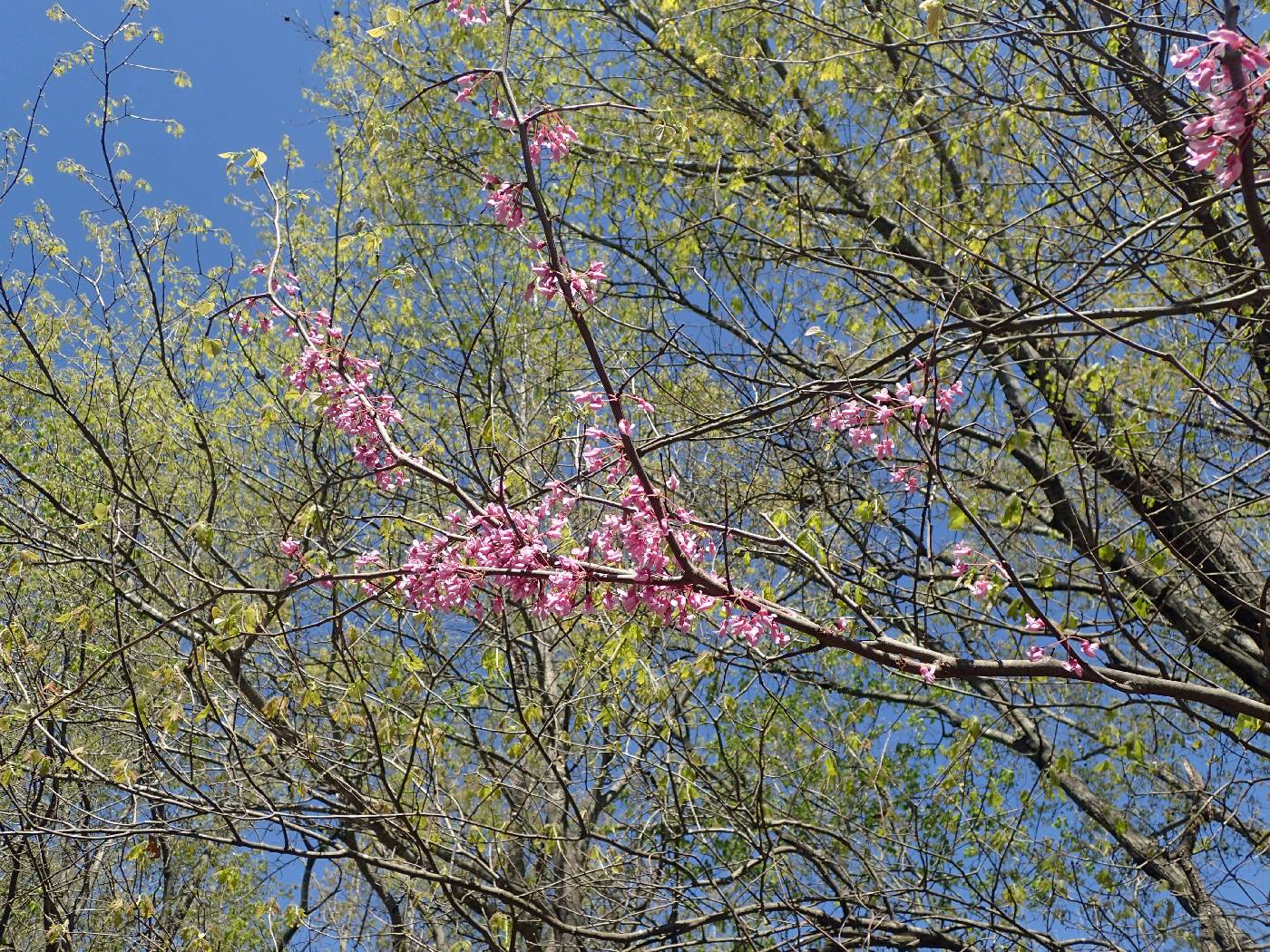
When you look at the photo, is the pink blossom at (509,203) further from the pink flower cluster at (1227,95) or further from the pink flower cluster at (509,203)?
the pink flower cluster at (1227,95)

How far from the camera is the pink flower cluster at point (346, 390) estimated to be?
3.85 metres

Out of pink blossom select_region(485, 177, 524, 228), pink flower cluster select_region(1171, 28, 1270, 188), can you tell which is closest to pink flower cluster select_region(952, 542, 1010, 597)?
pink flower cluster select_region(1171, 28, 1270, 188)

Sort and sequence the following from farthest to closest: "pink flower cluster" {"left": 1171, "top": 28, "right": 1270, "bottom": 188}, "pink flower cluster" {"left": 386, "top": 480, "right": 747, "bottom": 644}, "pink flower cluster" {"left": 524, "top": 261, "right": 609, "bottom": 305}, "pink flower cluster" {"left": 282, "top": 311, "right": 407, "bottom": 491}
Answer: "pink flower cluster" {"left": 282, "top": 311, "right": 407, "bottom": 491}
"pink flower cluster" {"left": 386, "top": 480, "right": 747, "bottom": 644}
"pink flower cluster" {"left": 524, "top": 261, "right": 609, "bottom": 305}
"pink flower cluster" {"left": 1171, "top": 28, "right": 1270, "bottom": 188}

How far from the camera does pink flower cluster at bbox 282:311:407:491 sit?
3846mm

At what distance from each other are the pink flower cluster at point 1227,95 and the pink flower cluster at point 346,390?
8.53ft

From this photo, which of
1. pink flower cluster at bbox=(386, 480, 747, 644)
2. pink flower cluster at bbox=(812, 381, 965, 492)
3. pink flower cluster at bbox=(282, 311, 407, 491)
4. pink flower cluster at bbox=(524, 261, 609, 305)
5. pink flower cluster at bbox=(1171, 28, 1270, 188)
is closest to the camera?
pink flower cluster at bbox=(1171, 28, 1270, 188)

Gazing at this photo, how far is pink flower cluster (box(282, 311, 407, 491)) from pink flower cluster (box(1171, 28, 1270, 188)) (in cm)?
260

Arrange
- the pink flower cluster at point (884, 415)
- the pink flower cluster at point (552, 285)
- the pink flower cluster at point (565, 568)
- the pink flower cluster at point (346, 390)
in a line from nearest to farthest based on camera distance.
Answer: the pink flower cluster at point (552, 285) < the pink flower cluster at point (565, 568) < the pink flower cluster at point (884, 415) < the pink flower cluster at point (346, 390)

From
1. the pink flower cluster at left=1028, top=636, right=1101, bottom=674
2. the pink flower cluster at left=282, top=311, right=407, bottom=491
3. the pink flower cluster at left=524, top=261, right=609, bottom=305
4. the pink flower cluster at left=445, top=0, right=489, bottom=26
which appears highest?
the pink flower cluster at left=445, top=0, right=489, bottom=26

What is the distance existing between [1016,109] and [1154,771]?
4.39 m

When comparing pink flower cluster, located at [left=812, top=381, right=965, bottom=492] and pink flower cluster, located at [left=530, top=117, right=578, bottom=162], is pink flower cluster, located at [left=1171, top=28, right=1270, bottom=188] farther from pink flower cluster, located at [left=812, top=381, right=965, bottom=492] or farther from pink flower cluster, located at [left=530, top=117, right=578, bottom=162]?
pink flower cluster, located at [left=530, top=117, right=578, bottom=162]

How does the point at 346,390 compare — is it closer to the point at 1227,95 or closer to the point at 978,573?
the point at 978,573

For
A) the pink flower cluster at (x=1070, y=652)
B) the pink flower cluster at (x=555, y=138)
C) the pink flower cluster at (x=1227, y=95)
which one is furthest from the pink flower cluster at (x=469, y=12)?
the pink flower cluster at (x=1070, y=652)

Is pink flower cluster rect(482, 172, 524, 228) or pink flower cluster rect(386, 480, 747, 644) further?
pink flower cluster rect(386, 480, 747, 644)
